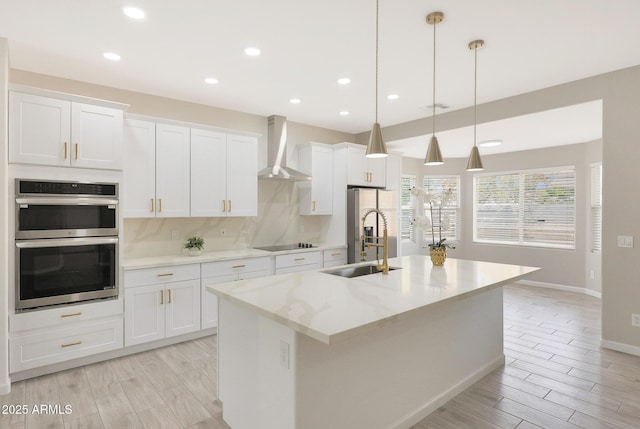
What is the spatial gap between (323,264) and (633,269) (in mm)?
3388

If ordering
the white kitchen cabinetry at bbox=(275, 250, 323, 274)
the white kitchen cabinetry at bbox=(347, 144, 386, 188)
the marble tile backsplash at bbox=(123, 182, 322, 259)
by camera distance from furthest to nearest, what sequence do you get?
the white kitchen cabinetry at bbox=(347, 144, 386, 188) → the white kitchen cabinetry at bbox=(275, 250, 323, 274) → the marble tile backsplash at bbox=(123, 182, 322, 259)

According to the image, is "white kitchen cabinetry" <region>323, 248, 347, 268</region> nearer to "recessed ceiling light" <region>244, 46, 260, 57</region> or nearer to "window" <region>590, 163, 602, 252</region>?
"recessed ceiling light" <region>244, 46, 260, 57</region>

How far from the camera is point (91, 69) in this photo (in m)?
3.41

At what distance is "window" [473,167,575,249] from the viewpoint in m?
6.31

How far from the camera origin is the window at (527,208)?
6309 millimetres

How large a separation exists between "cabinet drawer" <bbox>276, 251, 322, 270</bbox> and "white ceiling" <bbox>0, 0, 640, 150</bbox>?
2.00 metres

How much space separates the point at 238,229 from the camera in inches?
190

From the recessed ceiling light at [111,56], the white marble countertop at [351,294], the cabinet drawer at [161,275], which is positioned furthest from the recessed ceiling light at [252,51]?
the cabinet drawer at [161,275]

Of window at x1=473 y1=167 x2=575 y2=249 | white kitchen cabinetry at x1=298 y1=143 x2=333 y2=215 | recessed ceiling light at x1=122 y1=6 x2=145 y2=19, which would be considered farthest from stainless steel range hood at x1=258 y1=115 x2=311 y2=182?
window at x1=473 y1=167 x2=575 y2=249

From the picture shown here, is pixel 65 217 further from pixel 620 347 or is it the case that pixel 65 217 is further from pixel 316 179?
pixel 620 347

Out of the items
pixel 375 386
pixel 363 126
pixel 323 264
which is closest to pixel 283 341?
pixel 375 386

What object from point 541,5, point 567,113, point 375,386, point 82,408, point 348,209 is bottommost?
point 82,408

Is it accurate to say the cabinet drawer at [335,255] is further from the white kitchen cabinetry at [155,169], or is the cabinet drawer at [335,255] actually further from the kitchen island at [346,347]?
the kitchen island at [346,347]

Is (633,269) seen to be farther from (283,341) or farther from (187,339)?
(187,339)
